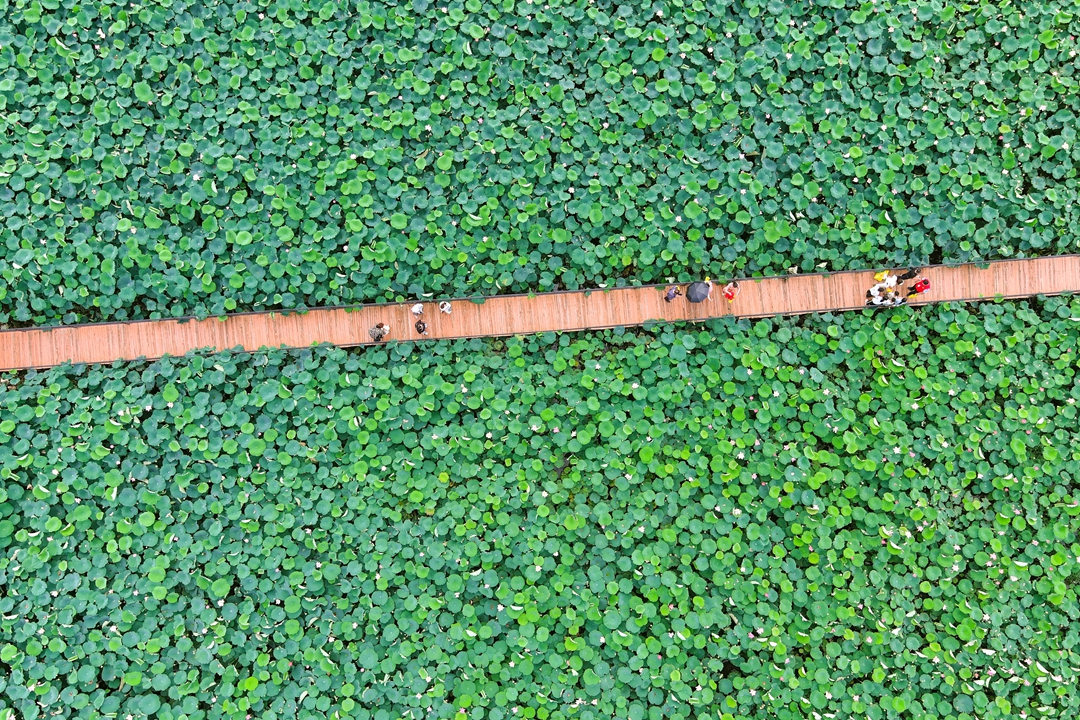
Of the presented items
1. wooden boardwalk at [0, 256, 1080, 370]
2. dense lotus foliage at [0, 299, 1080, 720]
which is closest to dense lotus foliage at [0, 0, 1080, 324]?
wooden boardwalk at [0, 256, 1080, 370]

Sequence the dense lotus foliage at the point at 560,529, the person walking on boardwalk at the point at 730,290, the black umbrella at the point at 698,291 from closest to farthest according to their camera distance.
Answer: the dense lotus foliage at the point at 560,529, the black umbrella at the point at 698,291, the person walking on boardwalk at the point at 730,290

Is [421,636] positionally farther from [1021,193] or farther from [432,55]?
[1021,193]

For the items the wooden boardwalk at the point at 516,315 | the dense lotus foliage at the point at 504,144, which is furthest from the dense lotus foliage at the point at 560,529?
the dense lotus foliage at the point at 504,144

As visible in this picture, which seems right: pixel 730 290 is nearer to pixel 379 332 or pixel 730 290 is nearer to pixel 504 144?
pixel 504 144

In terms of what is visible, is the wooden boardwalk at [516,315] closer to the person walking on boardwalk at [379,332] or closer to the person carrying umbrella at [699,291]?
the person walking on boardwalk at [379,332]

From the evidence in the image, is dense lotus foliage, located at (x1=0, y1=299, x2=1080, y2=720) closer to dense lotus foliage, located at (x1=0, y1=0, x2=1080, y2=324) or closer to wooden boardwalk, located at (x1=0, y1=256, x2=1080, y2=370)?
wooden boardwalk, located at (x1=0, y1=256, x2=1080, y2=370)

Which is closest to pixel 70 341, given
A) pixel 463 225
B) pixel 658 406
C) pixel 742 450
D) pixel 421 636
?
pixel 463 225

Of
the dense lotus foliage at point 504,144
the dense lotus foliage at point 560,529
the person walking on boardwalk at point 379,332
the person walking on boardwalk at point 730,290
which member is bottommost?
the dense lotus foliage at point 560,529
